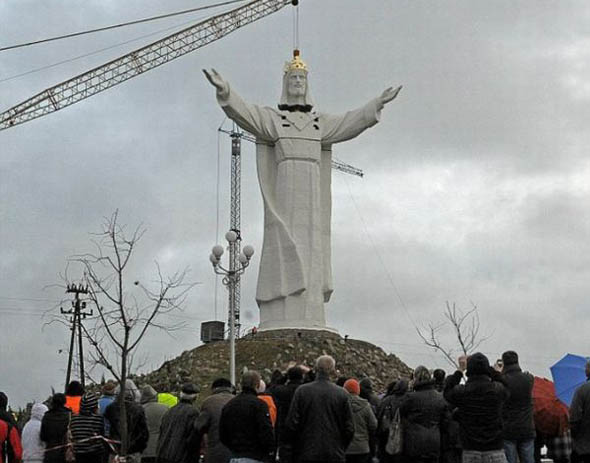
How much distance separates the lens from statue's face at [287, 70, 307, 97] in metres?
35.8

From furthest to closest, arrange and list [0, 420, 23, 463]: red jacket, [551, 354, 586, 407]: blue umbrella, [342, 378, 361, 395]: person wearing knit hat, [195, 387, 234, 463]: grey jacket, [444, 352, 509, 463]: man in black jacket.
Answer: [551, 354, 586, 407]: blue umbrella < [342, 378, 361, 395]: person wearing knit hat < [0, 420, 23, 463]: red jacket < [195, 387, 234, 463]: grey jacket < [444, 352, 509, 463]: man in black jacket

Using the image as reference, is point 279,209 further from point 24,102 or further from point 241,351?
point 24,102

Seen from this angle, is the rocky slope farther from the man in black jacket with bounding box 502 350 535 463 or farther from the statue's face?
the man in black jacket with bounding box 502 350 535 463

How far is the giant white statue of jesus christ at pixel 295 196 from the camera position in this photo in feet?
114

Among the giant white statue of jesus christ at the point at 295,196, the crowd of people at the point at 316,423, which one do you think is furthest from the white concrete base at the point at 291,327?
the crowd of people at the point at 316,423

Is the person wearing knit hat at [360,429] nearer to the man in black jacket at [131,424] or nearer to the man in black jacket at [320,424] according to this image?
the man in black jacket at [320,424]

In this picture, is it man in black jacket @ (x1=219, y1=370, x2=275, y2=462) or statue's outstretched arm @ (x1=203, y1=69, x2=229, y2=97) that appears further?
statue's outstretched arm @ (x1=203, y1=69, x2=229, y2=97)

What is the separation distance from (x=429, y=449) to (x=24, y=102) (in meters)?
53.0

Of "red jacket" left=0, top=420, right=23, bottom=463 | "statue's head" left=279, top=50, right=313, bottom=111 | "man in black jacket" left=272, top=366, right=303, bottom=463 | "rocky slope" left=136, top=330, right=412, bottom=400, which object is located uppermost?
"statue's head" left=279, top=50, right=313, bottom=111

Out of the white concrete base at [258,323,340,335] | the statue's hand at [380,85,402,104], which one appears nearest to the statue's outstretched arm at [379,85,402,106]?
the statue's hand at [380,85,402,104]

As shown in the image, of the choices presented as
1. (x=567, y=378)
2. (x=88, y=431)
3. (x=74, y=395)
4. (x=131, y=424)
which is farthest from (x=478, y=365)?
(x=74, y=395)

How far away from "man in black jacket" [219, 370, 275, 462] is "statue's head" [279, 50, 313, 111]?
2529cm

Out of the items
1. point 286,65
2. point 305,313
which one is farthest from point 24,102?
point 305,313

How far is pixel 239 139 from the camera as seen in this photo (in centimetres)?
7575
